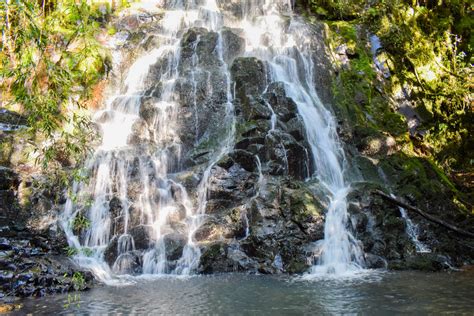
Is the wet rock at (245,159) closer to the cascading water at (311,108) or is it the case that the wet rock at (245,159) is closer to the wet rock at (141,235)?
the cascading water at (311,108)

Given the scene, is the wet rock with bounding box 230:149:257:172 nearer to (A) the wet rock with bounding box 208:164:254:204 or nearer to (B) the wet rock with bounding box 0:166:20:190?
(A) the wet rock with bounding box 208:164:254:204

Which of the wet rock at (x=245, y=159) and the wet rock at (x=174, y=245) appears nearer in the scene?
the wet rock at (x=174, y=245)

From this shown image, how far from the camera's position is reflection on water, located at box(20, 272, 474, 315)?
737 cm

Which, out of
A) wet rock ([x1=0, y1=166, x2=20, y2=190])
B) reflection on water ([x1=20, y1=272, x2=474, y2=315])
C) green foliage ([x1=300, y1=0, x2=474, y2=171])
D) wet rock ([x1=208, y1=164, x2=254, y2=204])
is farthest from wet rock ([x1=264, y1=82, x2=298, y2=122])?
wet rock ([x1=0, y1=166, x2=20, y2=190])

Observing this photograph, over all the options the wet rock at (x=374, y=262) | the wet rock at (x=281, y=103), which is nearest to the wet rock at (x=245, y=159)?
the wet rock at (x=281, y=103)

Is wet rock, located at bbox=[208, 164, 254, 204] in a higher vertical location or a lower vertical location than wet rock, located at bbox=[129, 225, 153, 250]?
higher

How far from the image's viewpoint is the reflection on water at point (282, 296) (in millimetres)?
7371

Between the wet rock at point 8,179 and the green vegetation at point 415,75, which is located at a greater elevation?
the green vegetation at point 415,75

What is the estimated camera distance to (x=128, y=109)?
51.8 ft

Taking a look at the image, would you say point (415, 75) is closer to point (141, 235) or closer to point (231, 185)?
point (231, 185)

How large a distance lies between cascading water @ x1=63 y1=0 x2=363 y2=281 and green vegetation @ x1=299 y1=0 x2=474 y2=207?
168cm

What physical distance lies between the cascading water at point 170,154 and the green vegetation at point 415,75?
1.68 meters

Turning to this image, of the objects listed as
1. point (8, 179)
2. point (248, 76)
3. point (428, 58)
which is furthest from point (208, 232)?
point (428, 58)

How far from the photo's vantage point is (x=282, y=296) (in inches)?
325
